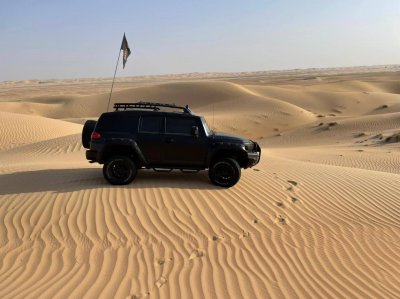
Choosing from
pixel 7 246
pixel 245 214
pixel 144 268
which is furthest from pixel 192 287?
pixel 7 246

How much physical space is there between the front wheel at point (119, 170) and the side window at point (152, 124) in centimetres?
69

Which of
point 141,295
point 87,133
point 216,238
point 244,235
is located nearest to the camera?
point 141,295

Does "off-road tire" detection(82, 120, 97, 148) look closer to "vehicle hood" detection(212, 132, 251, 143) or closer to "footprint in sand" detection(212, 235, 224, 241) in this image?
"vehicle hood" detection(212, 132, 251, 143)

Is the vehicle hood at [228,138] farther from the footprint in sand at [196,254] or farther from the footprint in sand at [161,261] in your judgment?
the footprint in sand at [161,261]

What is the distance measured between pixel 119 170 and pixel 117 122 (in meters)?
0.95

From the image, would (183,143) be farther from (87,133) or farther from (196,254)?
(196,254)

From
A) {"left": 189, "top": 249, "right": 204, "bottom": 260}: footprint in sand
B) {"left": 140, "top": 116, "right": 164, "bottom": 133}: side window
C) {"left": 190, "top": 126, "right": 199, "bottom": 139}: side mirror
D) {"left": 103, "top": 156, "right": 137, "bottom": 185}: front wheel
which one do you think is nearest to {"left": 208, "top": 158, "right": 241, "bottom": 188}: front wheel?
{"left": 190, "top": 126, "right": 199, "bottom": 139}: side mirror

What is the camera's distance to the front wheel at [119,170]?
828 cm

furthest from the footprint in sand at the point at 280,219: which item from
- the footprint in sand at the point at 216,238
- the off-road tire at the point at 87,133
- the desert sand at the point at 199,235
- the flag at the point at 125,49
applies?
the flag at the point at 125,49

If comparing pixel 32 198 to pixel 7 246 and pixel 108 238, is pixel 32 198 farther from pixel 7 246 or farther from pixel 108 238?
pixel 108 238

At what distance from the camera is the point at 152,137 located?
8.44 m

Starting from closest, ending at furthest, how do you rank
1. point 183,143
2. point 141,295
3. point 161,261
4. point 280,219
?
1. point 141,295
2. point 161,261
3. point 280,219
4. point 183,143

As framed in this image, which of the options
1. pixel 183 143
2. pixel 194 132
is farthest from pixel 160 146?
pixel 194 132

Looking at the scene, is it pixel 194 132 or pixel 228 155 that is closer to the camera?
pixel 194 132
